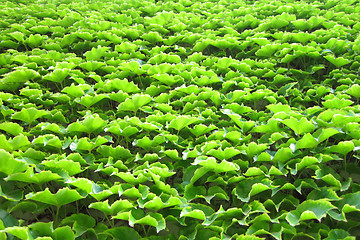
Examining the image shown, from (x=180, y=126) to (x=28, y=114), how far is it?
98cm

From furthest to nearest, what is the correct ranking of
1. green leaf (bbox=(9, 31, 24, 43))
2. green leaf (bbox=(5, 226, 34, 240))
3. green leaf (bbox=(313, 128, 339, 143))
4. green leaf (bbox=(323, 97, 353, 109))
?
green leaf (bbox=(9, 31, 24, 43)) < green leaf (bbox=(323, 97, 353, 109)) < green leaf (bbox=(313, 128, 339, 143)) < green leaf (bbox=(5, 226, 34, 240))

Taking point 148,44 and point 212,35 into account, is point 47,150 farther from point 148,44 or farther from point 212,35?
point 212,35

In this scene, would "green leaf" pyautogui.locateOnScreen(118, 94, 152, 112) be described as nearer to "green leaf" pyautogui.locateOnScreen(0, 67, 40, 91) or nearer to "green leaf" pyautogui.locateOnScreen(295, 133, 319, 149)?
"green leaf" pyautogui.locateOnScreen(0, 67, 40, 91)

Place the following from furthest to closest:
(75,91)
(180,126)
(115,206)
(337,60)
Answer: (337,60), (75,91), (180,126), (115,206)

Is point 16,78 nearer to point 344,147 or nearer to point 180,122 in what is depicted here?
point 180,122

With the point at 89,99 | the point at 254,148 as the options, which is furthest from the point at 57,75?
the point at 254,148

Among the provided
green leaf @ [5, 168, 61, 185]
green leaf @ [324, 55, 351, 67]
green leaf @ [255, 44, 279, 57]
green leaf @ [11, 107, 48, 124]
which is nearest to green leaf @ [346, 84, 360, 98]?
green leaf @ [324, 55, 351, 67]

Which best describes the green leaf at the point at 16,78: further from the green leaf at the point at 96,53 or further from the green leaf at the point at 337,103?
the green leaf at the point at 337,103

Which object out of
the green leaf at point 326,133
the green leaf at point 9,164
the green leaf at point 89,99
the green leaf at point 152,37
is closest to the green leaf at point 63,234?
the green leaf at point 9,164

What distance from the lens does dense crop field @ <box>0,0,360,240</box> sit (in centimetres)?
151

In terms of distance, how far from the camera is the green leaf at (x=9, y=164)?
1.50 m

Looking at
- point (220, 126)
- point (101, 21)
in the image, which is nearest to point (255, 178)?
point (220, 126)

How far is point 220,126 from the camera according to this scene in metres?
2.07

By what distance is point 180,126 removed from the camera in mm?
1913
